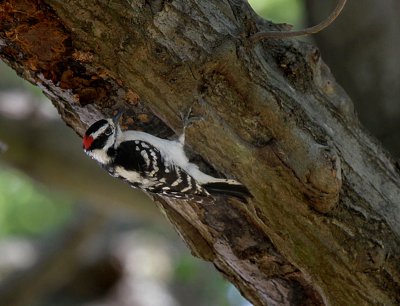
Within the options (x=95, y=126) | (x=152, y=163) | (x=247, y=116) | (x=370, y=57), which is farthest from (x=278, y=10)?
(x=247, y=116)

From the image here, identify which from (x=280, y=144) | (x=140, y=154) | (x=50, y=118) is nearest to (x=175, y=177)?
(x=140, y=154)

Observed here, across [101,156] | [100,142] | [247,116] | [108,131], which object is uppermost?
[247,116]

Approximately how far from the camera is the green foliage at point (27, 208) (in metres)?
8.48

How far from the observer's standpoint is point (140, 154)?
3.86 metres

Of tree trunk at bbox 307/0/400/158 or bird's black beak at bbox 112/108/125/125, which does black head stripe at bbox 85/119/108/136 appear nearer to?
bird's black beak at bbox 112/108/125/125

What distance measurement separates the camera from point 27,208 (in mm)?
8797

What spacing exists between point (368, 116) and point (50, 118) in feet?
8.87

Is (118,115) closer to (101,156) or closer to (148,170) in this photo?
(148,170)

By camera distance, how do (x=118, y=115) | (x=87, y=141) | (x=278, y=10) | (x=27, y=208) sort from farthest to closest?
(x=27, y=208)
(x=278, y=10)
(x=87, y=141)
(x=118, y=115)

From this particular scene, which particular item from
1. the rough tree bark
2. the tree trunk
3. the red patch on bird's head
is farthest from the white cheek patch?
the tree trunk

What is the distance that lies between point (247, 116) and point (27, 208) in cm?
645

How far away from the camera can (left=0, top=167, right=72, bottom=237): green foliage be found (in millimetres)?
8477

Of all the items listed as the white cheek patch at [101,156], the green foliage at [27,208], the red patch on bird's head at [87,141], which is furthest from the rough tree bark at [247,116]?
the green foliage at [27,208]

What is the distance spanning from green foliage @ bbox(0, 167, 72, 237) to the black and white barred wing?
4553 millimetres
